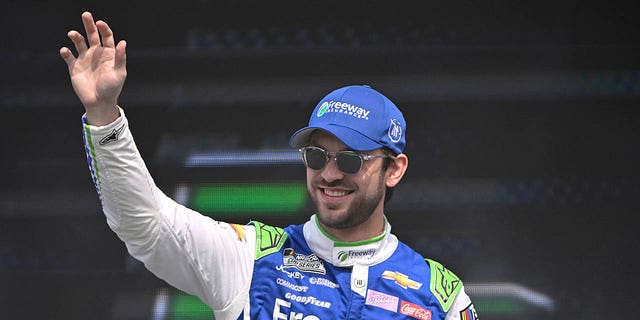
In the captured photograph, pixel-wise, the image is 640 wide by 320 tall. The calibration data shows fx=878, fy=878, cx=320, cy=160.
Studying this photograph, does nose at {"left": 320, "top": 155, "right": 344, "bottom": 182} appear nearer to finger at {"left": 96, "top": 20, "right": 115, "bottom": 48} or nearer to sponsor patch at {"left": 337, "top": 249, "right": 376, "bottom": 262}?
sponsor patch at {"left": 337, "top": 249, "right": 376, "bottom": 262}

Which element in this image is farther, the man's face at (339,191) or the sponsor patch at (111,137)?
the man's face at (339,191)

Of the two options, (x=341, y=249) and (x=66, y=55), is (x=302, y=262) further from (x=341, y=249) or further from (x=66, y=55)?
(x=66, y=55)

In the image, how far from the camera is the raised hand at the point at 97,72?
184 cm

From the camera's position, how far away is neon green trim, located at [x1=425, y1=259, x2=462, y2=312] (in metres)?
2.41

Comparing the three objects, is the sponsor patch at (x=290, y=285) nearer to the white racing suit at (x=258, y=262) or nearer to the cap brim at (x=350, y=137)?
the white racing suit at (x=258, y=262)

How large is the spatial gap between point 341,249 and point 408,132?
1.50m

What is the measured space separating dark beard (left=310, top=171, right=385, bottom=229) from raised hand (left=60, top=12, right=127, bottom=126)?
26.5 inches

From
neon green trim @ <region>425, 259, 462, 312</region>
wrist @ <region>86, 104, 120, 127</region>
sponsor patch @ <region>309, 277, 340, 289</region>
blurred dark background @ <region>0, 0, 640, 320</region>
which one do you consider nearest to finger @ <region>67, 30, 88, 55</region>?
wrist @ <region>86, 104, 120, 127</region>

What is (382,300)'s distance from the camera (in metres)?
2.35

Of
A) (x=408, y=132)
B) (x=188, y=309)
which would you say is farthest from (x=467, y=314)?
(x=188, y=309)

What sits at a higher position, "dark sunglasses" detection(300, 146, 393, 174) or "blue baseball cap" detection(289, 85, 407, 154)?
"blue baseball cap" detection(289, 85, 407, 154)

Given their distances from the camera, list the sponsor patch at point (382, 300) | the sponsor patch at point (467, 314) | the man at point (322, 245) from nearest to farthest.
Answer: the man at point (322, 245)
the sponsor patch at point (382, 300)
the sponsor patch at point (467, 314)

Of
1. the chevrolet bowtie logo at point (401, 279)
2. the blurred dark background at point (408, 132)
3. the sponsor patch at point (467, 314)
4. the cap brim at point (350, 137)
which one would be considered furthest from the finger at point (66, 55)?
the blurred dark background at point (408, 132)

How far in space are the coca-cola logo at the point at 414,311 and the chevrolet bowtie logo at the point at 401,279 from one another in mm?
55
